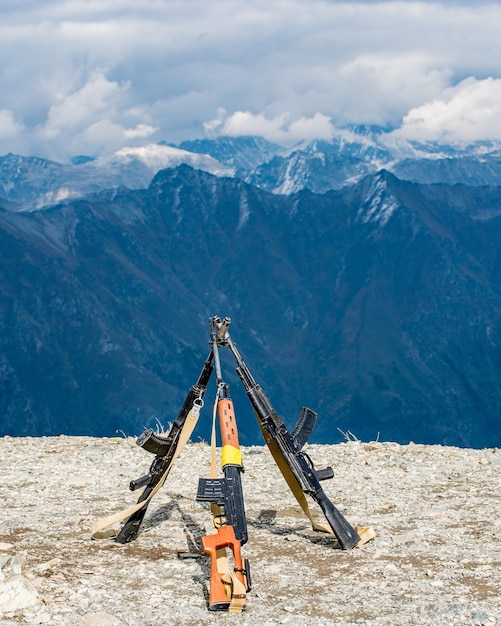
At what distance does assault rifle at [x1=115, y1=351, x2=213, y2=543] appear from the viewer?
15.0 m

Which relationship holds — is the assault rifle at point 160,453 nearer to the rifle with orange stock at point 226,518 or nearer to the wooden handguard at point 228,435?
the rifle with orange stock at point 226,518

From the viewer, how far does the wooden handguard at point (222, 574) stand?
1180cm

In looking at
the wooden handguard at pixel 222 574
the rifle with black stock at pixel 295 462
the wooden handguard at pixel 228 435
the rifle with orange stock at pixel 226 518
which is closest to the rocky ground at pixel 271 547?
the wooden handguard at pixel 222 574

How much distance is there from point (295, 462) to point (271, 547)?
A: 67.4 inches

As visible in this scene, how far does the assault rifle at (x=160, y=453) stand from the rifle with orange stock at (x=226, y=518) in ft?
1.71

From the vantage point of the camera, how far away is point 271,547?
588 inches

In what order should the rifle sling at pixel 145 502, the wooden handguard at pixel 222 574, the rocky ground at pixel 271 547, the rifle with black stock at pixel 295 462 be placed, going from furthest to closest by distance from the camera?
the rifle sling at pixel 145 502 → the rifle with black stock at pixel 295 462 → the wooden handguard at pixel 222 574 → the rocky ground at pixel 271 547

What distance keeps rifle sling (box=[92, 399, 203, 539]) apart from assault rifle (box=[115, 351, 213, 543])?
22 mm

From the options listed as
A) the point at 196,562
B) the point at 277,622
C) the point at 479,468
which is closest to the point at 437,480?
the point at 479,468

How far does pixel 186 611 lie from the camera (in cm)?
1174

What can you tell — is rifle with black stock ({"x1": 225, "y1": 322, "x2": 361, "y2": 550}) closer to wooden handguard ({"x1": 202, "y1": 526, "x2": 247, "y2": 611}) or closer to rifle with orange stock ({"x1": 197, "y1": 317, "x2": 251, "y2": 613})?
rifle with orange stock ({"x1": 197, "y1": 317, "x2": 251, "y2": 613})

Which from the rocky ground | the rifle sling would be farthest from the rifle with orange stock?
the rifle sling

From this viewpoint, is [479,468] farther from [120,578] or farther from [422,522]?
[120,578]

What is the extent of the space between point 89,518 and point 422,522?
6961mm
